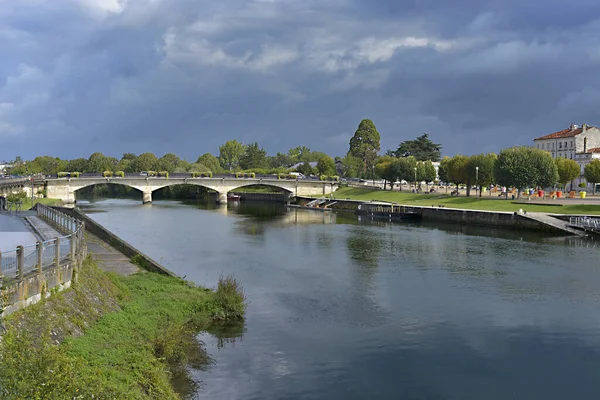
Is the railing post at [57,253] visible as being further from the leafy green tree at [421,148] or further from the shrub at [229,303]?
the leafy green tree at [421,148]

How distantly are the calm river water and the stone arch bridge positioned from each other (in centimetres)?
6550

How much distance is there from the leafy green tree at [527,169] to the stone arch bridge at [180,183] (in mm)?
54122

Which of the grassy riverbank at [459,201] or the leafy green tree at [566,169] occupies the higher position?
the leafy green tree at [566,169]

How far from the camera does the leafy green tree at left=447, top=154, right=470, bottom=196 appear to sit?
106 m

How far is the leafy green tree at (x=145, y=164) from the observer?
175750mm

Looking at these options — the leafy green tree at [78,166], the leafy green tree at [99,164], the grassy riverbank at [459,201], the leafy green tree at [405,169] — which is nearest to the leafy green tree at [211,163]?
the leafy green tree at [99,164]

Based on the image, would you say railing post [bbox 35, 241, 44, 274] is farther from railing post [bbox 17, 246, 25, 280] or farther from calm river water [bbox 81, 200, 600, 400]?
calm river water [bbox 81, 200, 600, 400]

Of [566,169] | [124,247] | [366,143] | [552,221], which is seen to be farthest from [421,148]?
[124,247]

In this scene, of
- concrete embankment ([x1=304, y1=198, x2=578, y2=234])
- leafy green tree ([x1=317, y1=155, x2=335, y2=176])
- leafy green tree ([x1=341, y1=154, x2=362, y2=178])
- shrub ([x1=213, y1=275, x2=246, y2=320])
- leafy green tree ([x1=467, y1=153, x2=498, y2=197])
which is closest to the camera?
shrub ([x1=213, y1=275, x2=246, y2=320])

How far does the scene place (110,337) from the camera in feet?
61.7

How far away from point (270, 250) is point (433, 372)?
1291 inches

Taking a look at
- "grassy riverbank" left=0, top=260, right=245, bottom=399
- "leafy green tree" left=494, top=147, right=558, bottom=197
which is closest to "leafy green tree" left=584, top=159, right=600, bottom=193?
"leafy green tree" left=494, top=147, right=558, bottom=197

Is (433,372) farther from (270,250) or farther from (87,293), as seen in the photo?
(270,250)

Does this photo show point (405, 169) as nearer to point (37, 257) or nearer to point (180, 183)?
point (180, 183)
